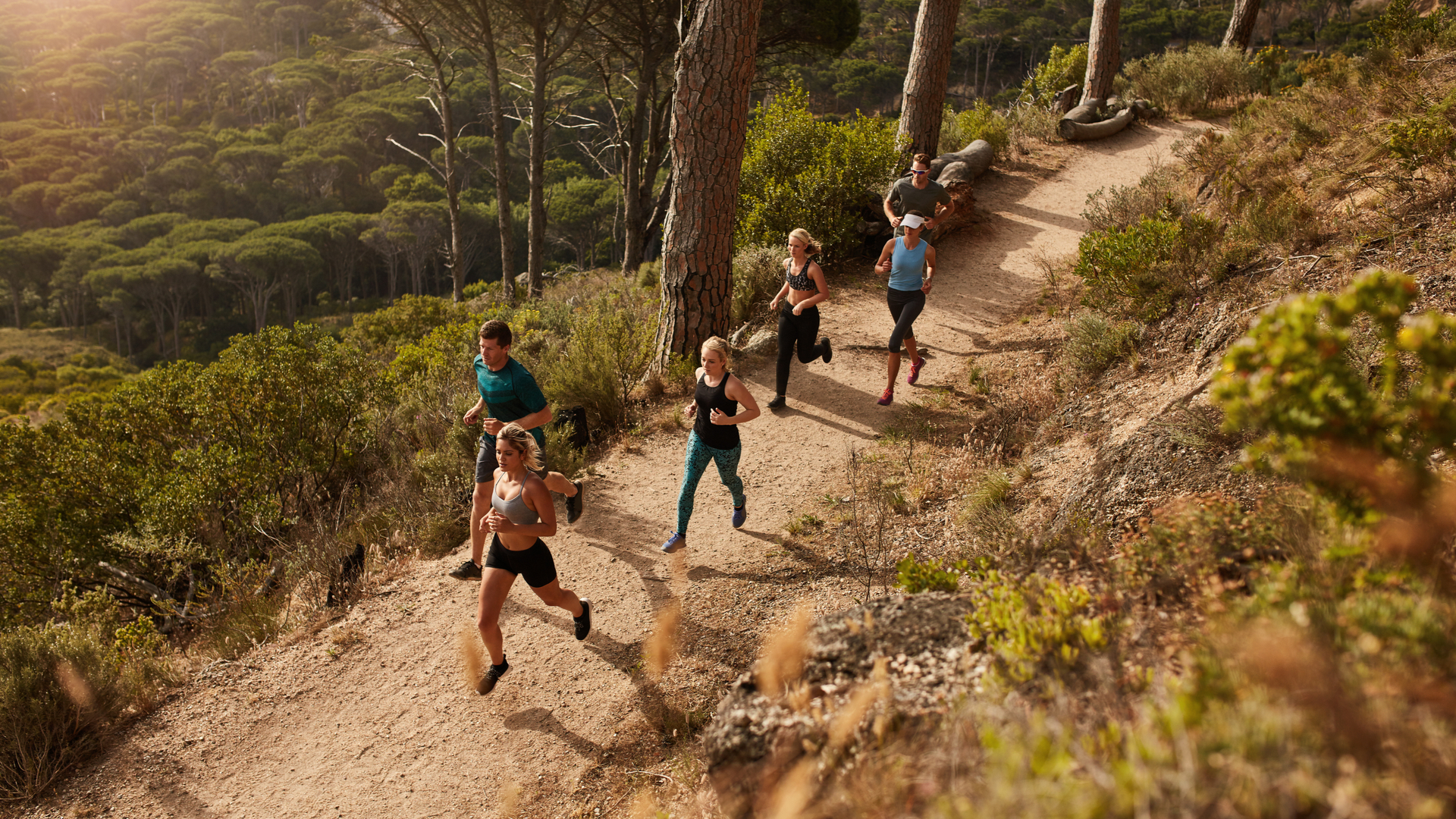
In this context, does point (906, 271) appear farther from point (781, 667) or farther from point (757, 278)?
point (781, 667)

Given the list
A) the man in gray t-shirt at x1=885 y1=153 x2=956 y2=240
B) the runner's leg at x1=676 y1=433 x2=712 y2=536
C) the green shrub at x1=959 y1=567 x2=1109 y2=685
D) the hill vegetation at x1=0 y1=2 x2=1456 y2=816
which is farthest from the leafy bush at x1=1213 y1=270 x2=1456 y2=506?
the man in gray t-shirt at x1=885 y1=153 x2=956 y2=240

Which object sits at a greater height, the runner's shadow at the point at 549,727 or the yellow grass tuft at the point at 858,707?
the yellow grass tuft at the point at 858,707

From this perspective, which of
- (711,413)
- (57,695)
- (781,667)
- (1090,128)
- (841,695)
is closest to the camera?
(841,695)

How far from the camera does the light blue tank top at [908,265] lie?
21.1 ft

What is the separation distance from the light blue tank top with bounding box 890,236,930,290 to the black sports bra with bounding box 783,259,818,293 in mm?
750

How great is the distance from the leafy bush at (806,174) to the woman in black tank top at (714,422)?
5.07m

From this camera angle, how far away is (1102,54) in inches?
600

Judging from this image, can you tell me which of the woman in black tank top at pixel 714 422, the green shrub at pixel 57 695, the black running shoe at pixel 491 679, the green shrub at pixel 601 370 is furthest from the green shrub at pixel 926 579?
the green shrub at pixel 57 695

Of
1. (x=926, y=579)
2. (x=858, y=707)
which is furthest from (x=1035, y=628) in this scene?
(x=926, y=579)

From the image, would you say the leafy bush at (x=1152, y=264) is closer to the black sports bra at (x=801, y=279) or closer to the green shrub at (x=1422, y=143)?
the green shrub at (x=1422, y=143)

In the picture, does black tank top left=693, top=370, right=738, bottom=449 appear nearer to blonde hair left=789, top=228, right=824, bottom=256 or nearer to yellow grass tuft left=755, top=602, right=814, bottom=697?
blonde hair left=789, top=228, right=824, bottom=256

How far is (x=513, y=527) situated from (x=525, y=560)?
0.27 metres

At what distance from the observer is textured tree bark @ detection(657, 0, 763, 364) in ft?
24.5

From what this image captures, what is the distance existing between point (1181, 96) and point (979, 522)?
15162 mm
